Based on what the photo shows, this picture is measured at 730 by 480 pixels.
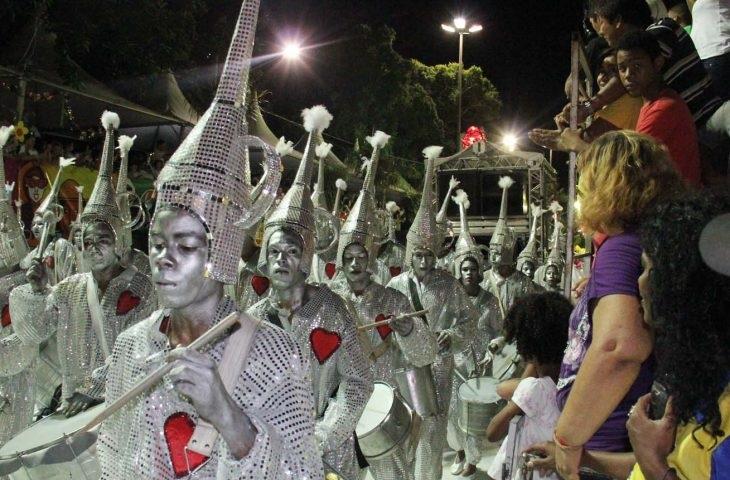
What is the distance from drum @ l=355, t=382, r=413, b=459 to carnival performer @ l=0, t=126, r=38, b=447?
3085 mm

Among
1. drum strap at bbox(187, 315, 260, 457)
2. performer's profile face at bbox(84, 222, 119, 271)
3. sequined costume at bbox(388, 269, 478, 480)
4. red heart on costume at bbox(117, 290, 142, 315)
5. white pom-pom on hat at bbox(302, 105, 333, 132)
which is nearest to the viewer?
drum strap at bbox(187, 315, 260, 457)

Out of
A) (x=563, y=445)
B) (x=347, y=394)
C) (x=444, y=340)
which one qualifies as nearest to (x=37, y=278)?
(x=347, y=394)

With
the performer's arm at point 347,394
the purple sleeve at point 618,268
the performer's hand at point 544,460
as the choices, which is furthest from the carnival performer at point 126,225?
the purple sleeve at point 618,268

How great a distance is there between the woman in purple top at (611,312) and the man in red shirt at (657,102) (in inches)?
28.7

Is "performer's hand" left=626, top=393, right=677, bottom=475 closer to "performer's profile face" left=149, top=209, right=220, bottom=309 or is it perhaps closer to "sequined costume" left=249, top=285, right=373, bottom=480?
"performer's profile face" left=149, top=209, right=220, bottom=309

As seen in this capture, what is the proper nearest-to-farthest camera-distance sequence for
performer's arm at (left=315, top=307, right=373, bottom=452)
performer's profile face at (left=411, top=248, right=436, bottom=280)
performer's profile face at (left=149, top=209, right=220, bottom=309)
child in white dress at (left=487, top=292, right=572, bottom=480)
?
performer's profile face at (left=149, top=209, right=220, bottom=309), child in white dress at (left=487, top=292, right=572, bottom=480), performer's arm at (left=315, top=307, right=373, bottom=452), performer's profile face at (left=411, top=248, right=436, bottom=280)

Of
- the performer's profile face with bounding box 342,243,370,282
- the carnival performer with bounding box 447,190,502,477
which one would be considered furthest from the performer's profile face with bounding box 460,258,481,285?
the performer's profile face with bounding box 342,243,370,282

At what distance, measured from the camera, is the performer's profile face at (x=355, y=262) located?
6.26m

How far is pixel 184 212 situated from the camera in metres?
2.31

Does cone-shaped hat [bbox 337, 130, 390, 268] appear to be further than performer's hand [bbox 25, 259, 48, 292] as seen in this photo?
Yes

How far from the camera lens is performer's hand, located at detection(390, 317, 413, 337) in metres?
5.50

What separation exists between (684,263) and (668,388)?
1.20 ft

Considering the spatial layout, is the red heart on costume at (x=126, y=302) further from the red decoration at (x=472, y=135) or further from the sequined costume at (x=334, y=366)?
the red decoration at (x=472, y=135)

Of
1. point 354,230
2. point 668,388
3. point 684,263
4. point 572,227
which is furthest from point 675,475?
point 354,230
